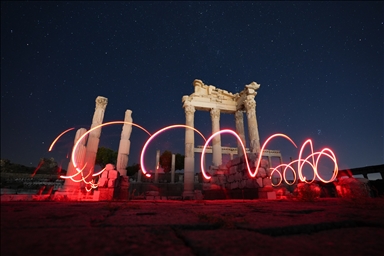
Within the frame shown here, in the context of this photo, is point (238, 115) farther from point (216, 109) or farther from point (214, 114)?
point (214, 114)

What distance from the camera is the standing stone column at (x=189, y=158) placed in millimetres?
19797

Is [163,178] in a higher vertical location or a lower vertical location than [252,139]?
lower

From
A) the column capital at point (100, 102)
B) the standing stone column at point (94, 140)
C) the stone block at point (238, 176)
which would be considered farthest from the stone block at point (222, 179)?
the column capital at point (100, 102)

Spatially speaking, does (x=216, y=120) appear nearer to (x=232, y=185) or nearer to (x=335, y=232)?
(x=232, y=185)

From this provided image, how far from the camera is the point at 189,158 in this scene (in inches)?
818

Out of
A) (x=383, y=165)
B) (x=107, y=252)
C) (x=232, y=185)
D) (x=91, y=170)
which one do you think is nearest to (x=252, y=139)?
(x=232, y=185)

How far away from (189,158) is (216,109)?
708 centimetres

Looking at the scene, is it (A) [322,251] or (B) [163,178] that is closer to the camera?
(A) [322,251]

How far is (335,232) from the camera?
1.96 meters

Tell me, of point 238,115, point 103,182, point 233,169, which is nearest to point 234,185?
point 233,169

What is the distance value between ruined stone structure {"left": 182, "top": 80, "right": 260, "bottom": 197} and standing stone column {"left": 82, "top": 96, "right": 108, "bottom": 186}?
9.02 metres

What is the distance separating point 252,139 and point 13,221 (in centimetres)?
2009

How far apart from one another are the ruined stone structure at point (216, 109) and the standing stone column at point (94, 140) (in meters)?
9.02

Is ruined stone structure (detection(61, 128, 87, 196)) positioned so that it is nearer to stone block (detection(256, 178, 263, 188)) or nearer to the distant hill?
stone block (detection(256, 178, 263, 188))
